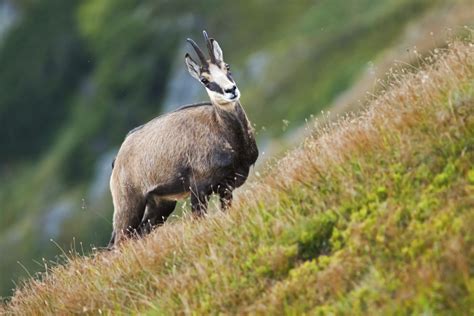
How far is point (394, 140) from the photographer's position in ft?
33.7

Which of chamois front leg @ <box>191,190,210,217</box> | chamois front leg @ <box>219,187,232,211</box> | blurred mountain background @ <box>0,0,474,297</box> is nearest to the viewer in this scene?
chamois front leg @ <box>219,187,232,211</box>

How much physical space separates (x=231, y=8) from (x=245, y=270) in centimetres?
7460

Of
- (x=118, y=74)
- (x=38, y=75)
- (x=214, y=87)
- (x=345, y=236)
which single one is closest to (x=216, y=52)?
(x=214, y=87)

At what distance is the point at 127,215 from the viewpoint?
629 inches

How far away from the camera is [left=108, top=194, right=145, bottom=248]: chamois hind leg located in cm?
1588

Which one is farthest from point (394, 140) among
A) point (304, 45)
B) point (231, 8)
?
point (231, 8)

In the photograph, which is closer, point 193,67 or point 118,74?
point 193,67

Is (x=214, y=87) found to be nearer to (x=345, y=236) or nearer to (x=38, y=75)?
(x=345, y=236)

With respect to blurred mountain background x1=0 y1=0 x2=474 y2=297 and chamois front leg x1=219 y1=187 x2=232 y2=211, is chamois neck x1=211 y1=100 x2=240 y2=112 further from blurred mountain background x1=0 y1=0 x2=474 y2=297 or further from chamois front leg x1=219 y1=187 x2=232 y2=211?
blurred mountain background x1=0 y1=0 x2=474 y2=297

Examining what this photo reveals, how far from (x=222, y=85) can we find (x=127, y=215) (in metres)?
2.85

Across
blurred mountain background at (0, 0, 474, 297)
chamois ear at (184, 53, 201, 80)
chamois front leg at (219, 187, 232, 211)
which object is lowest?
blurred mountain background at (0, 0, 474, 297)

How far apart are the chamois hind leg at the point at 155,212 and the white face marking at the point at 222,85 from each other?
6.83ft

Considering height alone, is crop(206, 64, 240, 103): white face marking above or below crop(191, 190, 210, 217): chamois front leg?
above

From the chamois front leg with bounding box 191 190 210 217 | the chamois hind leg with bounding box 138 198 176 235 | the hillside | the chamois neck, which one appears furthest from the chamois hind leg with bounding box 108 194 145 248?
the hillside
